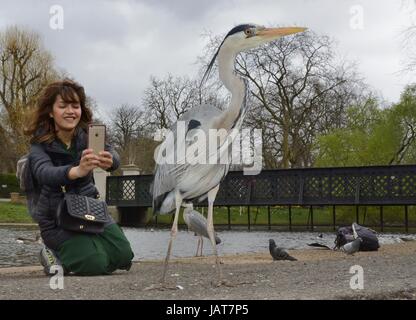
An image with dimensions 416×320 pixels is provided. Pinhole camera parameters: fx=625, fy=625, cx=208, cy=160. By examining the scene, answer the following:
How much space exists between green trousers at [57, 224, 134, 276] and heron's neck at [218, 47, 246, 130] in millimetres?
2028

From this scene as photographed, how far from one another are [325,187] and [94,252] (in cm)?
2808

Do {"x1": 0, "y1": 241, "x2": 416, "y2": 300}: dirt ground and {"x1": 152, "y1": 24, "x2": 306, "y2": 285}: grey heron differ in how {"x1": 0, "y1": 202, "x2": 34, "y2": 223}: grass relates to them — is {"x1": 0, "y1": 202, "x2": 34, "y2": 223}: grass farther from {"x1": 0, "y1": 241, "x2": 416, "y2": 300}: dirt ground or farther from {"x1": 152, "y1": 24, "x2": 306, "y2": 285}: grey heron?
{"x1": 152, "y1": 24, "x2": 306, "y2": 285}: grey heron

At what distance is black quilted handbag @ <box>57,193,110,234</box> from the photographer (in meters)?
6.51

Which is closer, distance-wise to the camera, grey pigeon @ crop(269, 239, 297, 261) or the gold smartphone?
the gold smartphone

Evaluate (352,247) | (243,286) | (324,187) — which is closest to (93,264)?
(243,286)

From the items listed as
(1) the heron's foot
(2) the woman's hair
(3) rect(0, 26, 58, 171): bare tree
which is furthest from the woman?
(3) rect(0, 26, 58, 171): bare tree

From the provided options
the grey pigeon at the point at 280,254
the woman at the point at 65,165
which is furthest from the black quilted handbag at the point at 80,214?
the grey pigeon at the point at 280,254

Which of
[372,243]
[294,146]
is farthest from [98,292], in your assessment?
[294,146]

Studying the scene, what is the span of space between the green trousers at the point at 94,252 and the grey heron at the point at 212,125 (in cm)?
109

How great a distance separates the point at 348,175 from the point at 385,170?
2.01 metres

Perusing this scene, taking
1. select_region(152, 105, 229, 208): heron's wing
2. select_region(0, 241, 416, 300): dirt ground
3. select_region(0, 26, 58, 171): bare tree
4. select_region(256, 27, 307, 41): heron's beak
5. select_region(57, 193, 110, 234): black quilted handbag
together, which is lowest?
select_region(0, 241, 416, 300): dirt ground

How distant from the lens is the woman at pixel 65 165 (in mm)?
6488

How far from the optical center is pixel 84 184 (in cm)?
685
